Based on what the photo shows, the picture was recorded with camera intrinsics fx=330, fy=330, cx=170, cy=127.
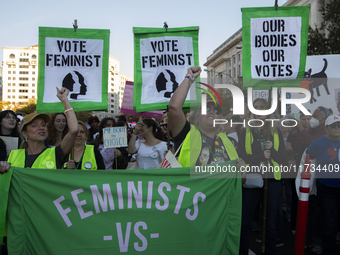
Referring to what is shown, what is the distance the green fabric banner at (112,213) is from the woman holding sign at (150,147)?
1.98 m

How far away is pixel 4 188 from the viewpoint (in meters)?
2.85

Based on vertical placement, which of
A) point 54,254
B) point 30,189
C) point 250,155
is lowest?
point 54,254

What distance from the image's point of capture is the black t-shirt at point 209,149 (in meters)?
3.16

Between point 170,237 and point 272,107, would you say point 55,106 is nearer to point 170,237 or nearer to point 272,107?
point 170,237

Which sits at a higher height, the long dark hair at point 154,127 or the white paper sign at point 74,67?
the white paper sign at point 74,67

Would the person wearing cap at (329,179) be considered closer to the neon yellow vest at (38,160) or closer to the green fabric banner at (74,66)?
the green fabric banner at (74,66)

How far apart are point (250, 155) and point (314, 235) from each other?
5.87 feet

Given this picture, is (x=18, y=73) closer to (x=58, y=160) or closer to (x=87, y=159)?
(x=87, y=159)

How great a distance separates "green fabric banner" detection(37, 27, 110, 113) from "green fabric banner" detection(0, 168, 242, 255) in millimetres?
1552

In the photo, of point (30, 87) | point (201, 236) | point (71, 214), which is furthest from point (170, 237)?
point (30, 87)

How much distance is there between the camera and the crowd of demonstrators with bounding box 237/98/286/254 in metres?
3.58

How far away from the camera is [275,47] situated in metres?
4.02

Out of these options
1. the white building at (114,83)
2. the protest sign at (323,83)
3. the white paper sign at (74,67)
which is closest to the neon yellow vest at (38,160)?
the white paper sign at (74,67)

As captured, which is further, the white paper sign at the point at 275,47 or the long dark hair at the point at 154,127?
the long dark hair at the point at 154,127
